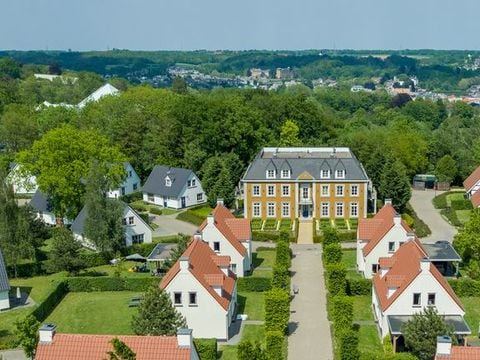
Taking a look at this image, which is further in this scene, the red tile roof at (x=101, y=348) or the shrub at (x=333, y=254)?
the shrub at (x=333, y=254)

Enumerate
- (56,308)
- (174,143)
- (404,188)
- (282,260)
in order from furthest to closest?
(174,143) → (404,188) → (282,260) → (56,308)

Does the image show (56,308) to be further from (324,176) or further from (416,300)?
(324,176)

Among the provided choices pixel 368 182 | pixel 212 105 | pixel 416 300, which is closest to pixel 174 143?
pixel 212 105

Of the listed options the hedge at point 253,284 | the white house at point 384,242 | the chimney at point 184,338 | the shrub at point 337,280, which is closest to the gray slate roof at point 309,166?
the white house at point 384,242

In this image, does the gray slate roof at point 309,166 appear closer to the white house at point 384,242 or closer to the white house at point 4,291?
the white house at point 384,242

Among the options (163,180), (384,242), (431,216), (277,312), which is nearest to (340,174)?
(431,216)

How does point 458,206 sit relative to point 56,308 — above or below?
above

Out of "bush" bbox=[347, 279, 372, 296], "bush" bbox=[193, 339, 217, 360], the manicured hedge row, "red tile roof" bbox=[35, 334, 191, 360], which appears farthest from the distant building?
"bush" bbox=[347, 279, 372, 296]
